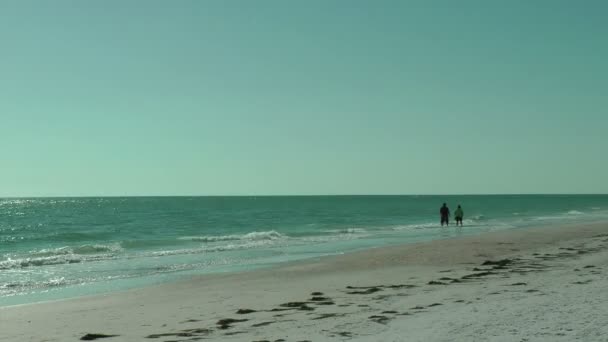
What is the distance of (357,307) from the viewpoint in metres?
10.9

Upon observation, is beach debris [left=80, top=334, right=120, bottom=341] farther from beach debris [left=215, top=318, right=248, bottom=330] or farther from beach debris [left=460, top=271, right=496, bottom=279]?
beach debris [left=460, top=271, right=496, bottom=279]

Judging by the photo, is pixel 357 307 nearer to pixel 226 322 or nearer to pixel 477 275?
pixel 226 322

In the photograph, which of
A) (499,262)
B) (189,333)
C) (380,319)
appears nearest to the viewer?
(380,319)

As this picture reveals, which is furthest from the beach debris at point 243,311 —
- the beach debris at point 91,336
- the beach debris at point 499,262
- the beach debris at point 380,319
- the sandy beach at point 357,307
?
the beach debris at point 499,262

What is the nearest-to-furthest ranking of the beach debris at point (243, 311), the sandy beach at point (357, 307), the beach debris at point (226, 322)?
the sandy beach at point (357, 307) < the beach debris at point (226, 322) < the beach debris at point (243, 311)

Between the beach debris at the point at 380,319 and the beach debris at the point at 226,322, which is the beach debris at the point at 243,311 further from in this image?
the beach debris at the point at 380,319

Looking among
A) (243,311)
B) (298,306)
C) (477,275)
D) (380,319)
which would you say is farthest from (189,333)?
(477,275)

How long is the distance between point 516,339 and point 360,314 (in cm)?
318

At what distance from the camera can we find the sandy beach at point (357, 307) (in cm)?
840

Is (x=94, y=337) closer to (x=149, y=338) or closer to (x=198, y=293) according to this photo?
(x=149, y=338)

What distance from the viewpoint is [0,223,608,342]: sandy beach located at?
8.40 meters

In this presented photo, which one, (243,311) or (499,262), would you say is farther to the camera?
(499,262)

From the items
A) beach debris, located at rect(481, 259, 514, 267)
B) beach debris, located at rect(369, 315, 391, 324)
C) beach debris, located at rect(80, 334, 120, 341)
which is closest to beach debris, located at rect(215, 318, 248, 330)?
beach debris, located at rect(80, 334, 120, 341)

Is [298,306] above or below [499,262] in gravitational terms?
below
